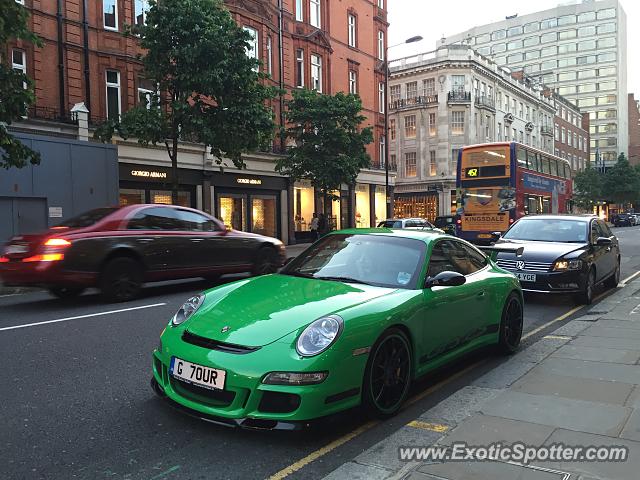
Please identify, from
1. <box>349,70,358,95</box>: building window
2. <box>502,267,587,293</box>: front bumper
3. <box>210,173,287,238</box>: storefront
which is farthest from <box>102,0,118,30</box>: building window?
<box>502,267,587,293</box>: front bumper

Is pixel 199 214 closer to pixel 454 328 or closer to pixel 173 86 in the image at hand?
pixel 454 328

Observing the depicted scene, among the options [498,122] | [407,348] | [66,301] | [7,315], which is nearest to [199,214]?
[66,301]

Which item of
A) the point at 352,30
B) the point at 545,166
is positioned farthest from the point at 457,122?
the point at 545,166

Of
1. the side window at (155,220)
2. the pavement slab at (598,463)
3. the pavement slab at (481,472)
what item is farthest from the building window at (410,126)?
the pavement slab at (481,472)

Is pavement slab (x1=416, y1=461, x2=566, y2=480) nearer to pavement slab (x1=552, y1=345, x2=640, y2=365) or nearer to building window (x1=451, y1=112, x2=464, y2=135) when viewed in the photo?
pavement slab (x1=552, y1=345, x2=640, y2=365)

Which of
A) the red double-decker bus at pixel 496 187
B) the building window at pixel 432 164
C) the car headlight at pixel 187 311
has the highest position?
the building window at pixel 432 164

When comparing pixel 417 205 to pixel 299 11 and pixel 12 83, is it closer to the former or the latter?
pixel 299 11

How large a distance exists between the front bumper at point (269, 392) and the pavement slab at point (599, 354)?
3047mm

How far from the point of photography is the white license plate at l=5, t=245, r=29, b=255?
834cm

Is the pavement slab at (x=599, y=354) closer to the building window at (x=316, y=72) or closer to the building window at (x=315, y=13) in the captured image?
the building window at (x=316, y=72)

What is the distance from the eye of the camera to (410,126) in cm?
5369

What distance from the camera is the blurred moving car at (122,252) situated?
8258mm

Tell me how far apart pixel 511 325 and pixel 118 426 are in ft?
13.5

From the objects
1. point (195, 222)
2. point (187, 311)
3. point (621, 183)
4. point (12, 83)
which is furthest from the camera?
point (621, 183)
